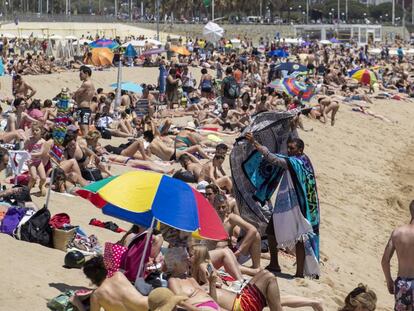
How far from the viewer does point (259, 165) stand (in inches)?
400

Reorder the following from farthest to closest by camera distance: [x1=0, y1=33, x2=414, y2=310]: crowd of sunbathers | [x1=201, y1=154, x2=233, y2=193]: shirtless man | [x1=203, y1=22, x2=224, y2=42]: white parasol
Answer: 1. [x1=203, y1=22, x2=224, y2=42]: white parasol
2. [x1=201, y1=154, x2=233, y2=193]: shirtless man
3. [x1=0, y1=33, x2=414, y2=310]: crowd of sunbathers

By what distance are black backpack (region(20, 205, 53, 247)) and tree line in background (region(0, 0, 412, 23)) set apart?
6271cm

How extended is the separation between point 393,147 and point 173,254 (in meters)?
18.0

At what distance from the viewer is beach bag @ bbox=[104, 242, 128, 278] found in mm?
8180

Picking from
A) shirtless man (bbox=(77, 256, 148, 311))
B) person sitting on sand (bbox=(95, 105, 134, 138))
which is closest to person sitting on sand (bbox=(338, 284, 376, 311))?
shirtless man (bbox=(77, 256, 148, 311))

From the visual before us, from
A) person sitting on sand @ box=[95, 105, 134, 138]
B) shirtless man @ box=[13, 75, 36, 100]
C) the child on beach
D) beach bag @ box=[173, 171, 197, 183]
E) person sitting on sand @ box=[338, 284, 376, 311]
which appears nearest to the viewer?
person sitting on sand @ box=[338, 284, 376, 311]

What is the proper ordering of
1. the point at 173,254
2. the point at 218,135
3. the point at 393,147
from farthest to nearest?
the point at 393,147 < the point at 218,135 < the point at 173,254

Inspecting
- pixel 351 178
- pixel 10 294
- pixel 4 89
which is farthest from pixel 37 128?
pixel 4 89

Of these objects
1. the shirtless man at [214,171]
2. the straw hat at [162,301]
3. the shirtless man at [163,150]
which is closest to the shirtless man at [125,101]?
the shirtless man at [163,150]

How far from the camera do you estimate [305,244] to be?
977 cm

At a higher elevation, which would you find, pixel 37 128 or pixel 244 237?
pixel 37 128

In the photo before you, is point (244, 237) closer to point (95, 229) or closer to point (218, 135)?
point (95, 229)

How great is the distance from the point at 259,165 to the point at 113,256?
2432mm

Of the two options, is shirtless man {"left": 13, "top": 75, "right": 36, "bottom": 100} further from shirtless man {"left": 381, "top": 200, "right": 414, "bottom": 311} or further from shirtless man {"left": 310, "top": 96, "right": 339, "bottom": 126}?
shirtless man {"left": 381, "top": 200, "right": 414, "bottom": 311}
